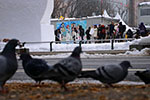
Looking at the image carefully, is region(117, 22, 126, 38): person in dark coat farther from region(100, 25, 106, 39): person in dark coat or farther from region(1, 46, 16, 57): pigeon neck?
region(1, 46, 16, 57): pigeon neck

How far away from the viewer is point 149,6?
57.6m

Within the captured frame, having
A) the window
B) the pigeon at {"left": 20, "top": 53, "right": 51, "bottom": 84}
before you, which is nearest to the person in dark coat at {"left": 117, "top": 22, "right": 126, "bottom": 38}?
the pigeon at {"left": 20, "top": 53, "right": 51, "bottom": 84}

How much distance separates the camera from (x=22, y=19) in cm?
2423

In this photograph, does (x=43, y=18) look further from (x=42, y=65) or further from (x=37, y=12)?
(x=42, y=65)

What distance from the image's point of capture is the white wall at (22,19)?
23969mm

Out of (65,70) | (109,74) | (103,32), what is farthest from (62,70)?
(103,32)

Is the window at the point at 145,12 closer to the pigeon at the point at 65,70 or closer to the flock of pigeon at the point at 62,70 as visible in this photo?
the flock of pigeon at the point at 62,70

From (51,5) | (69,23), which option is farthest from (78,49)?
(69,23)

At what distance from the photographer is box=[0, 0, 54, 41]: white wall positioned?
2397 cm

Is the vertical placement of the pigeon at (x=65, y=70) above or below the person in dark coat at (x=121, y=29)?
below

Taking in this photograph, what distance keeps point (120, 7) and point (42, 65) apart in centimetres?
6847

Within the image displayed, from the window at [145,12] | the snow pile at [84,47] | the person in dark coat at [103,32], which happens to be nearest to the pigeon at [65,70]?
the snow pile at [84,47]

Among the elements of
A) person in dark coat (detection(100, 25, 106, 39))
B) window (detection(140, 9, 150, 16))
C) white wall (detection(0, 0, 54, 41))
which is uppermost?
window (detection(140, 9, 150, 16))

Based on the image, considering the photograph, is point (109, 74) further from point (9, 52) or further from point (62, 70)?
point (9, 52)
